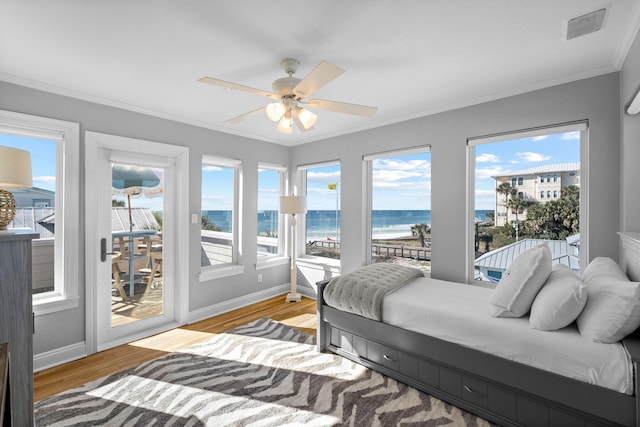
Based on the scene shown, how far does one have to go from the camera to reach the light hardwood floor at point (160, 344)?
2535 millimetres

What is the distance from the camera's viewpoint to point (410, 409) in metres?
2.12

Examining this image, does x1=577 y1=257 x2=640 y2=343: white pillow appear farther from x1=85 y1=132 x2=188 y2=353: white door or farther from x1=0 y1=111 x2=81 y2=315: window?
x1=0 y1=111 x2=81 y2=315: window

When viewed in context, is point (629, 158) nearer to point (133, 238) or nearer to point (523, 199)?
point (523, 199)

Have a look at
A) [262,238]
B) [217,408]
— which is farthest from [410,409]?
[262,238]

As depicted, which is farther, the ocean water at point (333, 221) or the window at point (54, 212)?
the ocean water at point (333, 221)

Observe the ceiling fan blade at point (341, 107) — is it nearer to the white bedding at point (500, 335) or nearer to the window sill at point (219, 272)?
the white bedding at point (500, 335)

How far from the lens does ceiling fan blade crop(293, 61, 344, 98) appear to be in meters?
1.76

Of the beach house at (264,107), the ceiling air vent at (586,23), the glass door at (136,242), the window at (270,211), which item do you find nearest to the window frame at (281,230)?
the window at (270,211)

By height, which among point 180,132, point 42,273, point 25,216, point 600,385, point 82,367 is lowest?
point 82,367

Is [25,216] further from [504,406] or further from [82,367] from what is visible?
[504,406]

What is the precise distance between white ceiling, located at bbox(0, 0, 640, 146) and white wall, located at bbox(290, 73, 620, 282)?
14 cm

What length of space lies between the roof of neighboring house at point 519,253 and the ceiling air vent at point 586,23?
1736 mm

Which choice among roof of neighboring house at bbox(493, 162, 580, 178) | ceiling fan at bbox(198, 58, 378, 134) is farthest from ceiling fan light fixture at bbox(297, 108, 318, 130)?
roof of neighboring house at bbox(493, 162, 580, 178)

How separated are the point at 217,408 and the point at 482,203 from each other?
303 centimetres
